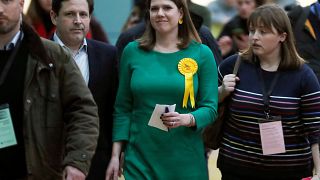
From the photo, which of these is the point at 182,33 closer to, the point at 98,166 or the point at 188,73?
the point at 188,73

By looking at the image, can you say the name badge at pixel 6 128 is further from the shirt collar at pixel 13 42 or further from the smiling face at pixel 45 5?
the smiling face at pixel 45 5

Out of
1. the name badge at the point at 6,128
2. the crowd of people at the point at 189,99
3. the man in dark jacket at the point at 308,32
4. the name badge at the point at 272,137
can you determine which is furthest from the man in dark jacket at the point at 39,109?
the man in dark jacket at the point at 308,32

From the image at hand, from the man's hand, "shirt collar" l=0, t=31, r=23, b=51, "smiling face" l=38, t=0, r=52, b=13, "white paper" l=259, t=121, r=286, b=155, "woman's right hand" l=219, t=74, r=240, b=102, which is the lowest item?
"white paper" l=259, t=121, r=286, b=155

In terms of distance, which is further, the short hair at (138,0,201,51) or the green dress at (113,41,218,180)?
the short hair at (138,0,201,51)

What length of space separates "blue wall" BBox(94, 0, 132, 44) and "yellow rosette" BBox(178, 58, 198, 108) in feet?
32.1

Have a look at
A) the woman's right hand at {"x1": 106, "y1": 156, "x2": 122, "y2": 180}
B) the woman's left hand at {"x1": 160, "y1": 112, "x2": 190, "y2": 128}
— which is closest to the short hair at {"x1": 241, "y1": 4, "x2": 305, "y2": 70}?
the woman's left hand at {"x1": 160, "y1": 112, "x2": 190, "y2": 128}

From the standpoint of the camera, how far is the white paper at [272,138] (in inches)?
227

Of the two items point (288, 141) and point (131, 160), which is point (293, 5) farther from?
point (131, 160)

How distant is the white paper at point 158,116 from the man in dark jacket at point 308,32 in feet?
6.81

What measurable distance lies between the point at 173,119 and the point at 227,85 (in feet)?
2.09

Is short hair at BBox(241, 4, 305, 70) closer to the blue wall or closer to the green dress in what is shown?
the green dress

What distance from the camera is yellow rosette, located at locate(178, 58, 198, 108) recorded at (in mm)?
5645

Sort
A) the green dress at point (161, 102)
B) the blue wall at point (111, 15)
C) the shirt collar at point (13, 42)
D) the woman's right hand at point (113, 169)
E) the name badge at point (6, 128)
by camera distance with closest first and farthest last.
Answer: the name badge at point (6, 128)
the shirt collar at point (13, 42)
the green dress at point (161, 102)
the woman's right hand at point (113, 169)
the blue wall at point (111, 15)

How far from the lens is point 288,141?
5.82 meters
